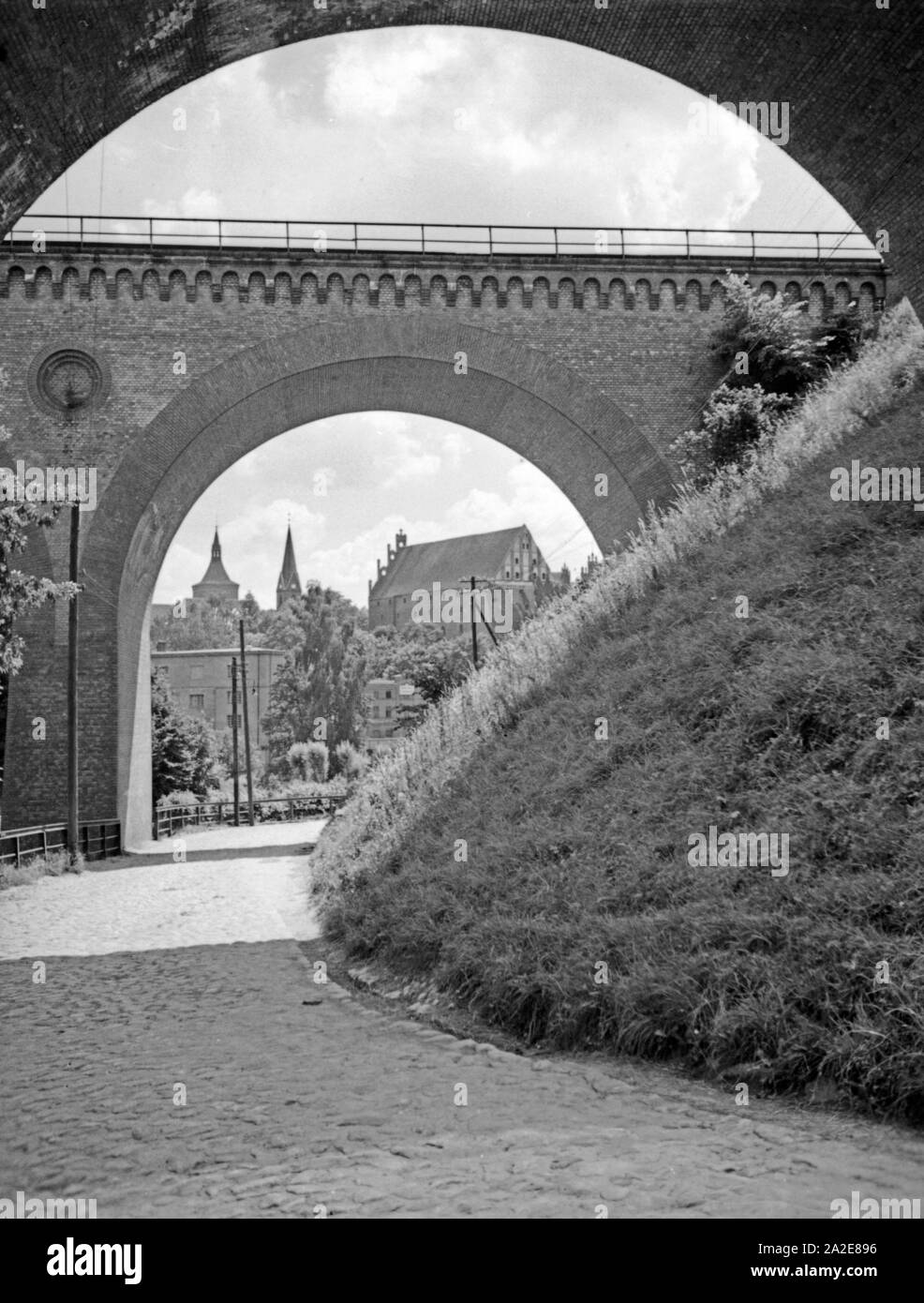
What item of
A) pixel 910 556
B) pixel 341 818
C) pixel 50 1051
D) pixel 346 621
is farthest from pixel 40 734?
pixel 346 621

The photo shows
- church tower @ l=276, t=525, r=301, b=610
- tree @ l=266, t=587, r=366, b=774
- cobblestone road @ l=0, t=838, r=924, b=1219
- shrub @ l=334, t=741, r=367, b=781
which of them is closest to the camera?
cobblestone road @ l=0, t=838, r=924, b=1219

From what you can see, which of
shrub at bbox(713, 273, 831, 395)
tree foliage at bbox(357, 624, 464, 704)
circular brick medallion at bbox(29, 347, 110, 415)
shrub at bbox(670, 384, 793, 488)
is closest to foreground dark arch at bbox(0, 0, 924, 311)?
shrub at bbox(670, 384, 793, 488)

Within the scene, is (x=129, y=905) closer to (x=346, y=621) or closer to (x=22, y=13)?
(x=22, y=13)

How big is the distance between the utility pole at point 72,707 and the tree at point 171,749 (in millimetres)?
16918

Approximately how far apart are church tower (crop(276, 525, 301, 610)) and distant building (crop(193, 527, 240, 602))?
636 inches

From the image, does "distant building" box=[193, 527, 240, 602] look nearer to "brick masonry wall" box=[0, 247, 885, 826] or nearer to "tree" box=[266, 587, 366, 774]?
"tree" box=[266, 587, 366, 774]

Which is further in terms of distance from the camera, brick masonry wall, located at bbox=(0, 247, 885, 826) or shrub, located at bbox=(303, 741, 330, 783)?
shrub, located at bbox=(303, 741, 330, 783)

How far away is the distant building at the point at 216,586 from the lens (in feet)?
497

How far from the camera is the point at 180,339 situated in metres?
22.1

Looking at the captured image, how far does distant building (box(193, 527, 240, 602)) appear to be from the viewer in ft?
497

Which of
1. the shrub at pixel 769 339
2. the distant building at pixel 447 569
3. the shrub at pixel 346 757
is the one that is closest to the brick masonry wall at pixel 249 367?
the shrub at pixel 769 339

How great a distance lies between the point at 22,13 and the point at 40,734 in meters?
17.7

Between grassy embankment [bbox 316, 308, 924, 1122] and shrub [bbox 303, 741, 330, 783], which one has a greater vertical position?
grassy embankment [bbox 316, 308, 924, 1122]

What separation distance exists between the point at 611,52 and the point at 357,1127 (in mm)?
6625
